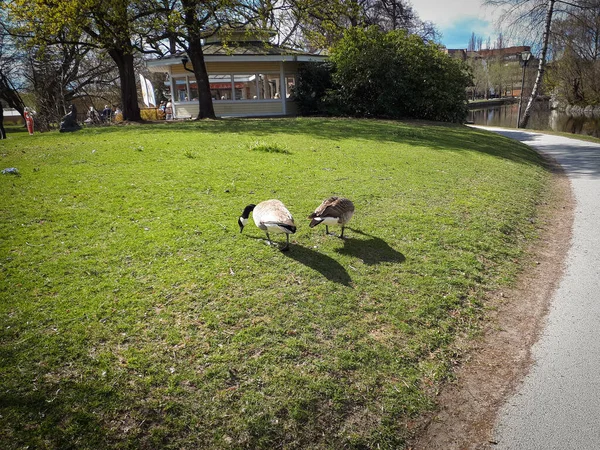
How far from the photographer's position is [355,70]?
2433 cm

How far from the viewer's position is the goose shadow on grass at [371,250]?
552 cm

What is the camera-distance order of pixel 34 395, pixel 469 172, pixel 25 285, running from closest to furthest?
pixel 34 395 → pixel 25 285 → pixel 469 172

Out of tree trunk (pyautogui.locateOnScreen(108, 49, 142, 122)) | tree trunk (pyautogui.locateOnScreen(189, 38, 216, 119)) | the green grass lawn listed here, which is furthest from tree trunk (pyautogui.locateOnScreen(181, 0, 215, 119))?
the green grass lawn

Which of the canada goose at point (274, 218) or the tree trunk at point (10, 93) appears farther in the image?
the tree trunk at point (10, 93)

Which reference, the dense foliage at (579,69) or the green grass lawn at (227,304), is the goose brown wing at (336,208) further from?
the dense foliage at (579,69)

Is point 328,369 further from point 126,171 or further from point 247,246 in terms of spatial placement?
point 126,171

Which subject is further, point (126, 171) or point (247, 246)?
point (126, 171)

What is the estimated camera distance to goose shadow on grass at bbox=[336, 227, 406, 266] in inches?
217

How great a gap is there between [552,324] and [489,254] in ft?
5.65

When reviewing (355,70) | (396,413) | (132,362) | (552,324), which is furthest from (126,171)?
(355,70)

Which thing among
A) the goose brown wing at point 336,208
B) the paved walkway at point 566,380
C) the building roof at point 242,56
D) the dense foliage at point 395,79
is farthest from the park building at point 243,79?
the paved walkway at point 566,380

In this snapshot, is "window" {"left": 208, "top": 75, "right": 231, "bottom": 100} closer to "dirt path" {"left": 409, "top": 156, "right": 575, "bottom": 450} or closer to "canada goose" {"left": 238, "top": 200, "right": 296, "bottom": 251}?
"canada goose" {"left": 238, "top": 200, "right": 296, "bottom": 251}

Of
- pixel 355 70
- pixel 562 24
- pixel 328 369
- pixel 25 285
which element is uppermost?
pixel 562 24

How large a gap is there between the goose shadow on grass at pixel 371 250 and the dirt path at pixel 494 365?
1391 millimetres
